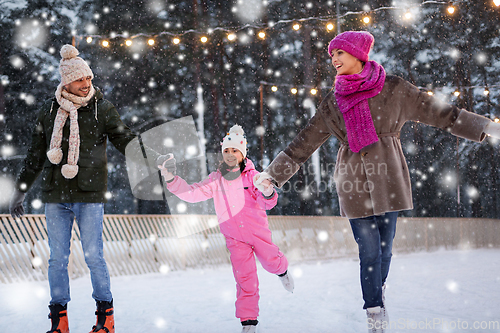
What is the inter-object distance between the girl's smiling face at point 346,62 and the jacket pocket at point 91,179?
181 cm

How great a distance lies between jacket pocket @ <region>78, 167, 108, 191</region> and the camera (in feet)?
8.89

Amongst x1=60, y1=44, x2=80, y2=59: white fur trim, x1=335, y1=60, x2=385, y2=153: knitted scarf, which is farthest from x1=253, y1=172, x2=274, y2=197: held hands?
x1=60, y1=44, x2=80, y2=59: white fur trim

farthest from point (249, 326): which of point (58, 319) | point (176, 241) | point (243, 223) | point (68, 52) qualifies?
point (176, 241)

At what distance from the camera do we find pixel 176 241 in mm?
8336

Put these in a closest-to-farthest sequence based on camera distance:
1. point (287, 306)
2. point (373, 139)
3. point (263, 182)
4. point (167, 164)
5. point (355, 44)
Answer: point (373, 139) → point (355, 44) → point (263, 182) → point (167, 164) → point (287, 306)

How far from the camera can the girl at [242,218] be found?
A: 2.91 meters

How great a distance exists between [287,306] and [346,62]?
2421mm

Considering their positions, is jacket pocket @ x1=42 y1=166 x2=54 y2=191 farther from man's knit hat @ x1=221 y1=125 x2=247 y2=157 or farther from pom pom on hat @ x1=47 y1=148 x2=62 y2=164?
man's knit hat @ x1=221 y1=125 x2=247 y2=157

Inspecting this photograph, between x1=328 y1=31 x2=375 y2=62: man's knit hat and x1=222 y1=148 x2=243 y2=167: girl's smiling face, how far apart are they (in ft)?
4.10

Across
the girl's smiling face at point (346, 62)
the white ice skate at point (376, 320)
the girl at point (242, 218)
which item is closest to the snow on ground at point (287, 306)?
the girl at point (242, 218)

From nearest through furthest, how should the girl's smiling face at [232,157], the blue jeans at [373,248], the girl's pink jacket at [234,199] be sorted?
the blue jeans at [373,248] → the girl's pink jacket at [234,199] → the girl's smiling face at [232,157]

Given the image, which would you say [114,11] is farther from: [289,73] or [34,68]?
[289,73]

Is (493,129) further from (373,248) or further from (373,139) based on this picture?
(373,248)

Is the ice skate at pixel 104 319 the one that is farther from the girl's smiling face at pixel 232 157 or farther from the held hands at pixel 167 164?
the girl's smiling face at pixel 232 157
